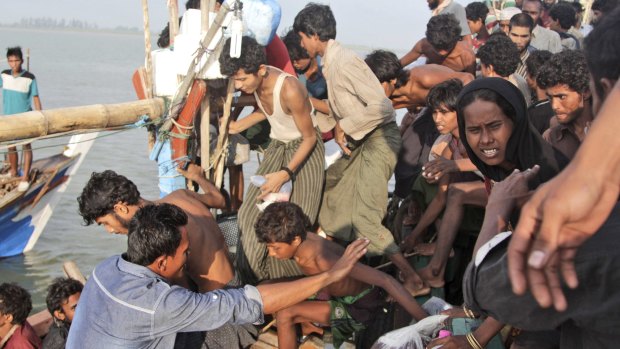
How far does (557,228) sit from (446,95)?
324 centimetres

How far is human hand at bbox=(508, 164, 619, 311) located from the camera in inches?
39.6

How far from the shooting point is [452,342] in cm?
293

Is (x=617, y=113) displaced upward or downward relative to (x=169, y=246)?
upward

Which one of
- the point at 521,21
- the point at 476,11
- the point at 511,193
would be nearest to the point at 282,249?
the point at 511,193

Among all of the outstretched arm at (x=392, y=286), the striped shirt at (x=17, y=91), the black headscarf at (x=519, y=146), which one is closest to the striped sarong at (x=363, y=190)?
the outstretched arm at (x=392, y=286)

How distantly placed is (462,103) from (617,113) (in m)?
1.79

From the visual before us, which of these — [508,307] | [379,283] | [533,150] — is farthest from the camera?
[379,283]

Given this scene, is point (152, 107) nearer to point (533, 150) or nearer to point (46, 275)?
point (533, 150)

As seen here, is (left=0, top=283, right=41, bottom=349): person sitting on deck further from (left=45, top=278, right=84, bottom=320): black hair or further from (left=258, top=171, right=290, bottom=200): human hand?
(left=258, top=171, right=290, bottom=200): human hand

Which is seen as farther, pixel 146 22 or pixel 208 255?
pixel 146 22

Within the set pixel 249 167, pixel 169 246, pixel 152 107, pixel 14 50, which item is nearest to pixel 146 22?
pixel 152 107

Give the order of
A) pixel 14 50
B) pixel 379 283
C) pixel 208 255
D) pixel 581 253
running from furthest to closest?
pixel 14 50
pixel 208 255
pixel 379 283
pixel 581 253

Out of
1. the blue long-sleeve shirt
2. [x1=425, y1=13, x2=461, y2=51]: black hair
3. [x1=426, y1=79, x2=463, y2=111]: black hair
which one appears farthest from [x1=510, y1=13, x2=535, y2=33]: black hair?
the blue long-sleeve shirt

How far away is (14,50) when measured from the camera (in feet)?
31.6
